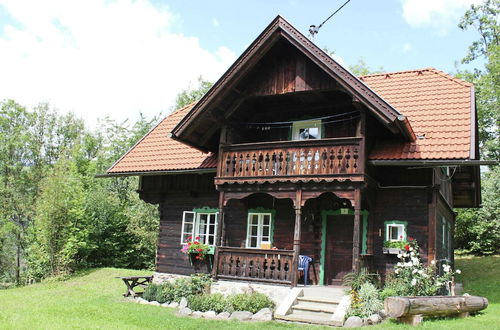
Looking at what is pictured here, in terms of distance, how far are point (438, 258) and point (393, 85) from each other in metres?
5.61

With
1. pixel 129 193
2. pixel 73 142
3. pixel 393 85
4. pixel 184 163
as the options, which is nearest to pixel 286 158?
pixel 184 163

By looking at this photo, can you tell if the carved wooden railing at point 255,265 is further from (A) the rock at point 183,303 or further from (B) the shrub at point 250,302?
(A) the rock at point 183,303

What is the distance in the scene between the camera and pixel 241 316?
11.2 metres

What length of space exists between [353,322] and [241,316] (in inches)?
105

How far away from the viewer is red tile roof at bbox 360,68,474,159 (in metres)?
A: 12.1

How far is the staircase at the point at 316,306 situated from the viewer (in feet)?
34.0

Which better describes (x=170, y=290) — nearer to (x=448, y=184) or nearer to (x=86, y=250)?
(x=448, y=184)

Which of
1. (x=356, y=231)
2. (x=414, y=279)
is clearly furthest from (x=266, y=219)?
(x=414, y=279)

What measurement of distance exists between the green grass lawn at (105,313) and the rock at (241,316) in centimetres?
47

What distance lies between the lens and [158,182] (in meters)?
16.7

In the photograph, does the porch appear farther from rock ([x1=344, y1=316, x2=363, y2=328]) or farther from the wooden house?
rock ([x1=344, y1=316, x2=363, y2=328])

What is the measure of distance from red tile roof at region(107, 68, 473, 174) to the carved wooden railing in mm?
3123

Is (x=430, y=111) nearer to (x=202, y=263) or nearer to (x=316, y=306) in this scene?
(x=316, y=306)

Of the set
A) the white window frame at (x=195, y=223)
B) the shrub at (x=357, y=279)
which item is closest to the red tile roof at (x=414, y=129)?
the white window frame at (x=195, y=223)
